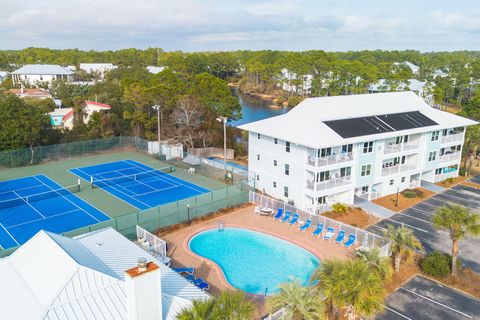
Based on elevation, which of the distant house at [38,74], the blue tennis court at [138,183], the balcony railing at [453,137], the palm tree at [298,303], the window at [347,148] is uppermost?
the distant house at [38,74]

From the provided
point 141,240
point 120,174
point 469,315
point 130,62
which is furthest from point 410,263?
point 130,62

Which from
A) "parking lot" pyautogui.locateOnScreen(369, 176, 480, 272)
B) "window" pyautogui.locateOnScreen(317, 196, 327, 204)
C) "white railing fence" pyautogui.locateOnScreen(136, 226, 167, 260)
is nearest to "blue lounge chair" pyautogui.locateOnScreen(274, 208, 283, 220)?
"window" pyautogui.locateOnScreen(317, 196, 327, 204)

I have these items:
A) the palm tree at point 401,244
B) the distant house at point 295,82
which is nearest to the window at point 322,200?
the palm tree at point 401,244

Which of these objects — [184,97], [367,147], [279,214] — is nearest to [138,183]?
[279,214]

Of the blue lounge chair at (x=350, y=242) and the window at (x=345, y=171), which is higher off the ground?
the window at (x=345, y=171)

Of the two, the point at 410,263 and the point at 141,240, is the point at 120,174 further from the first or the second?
the point at 410,263

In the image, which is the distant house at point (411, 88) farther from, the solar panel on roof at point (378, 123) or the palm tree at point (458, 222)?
the palm tree at point (458, 222)

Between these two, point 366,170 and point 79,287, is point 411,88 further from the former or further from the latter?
point 79,287
